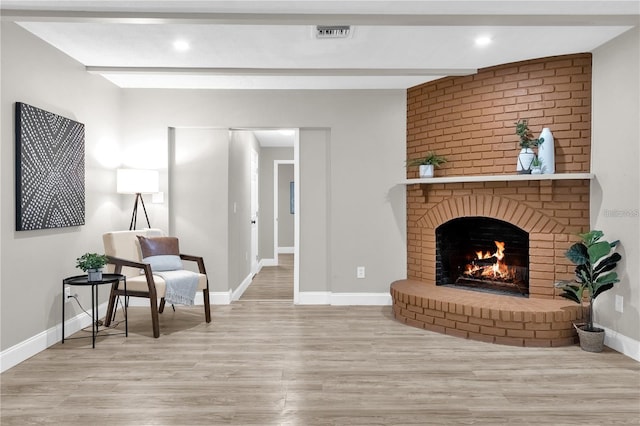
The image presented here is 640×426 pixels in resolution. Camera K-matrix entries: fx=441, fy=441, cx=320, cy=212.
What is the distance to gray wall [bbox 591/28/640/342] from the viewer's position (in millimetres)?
3207

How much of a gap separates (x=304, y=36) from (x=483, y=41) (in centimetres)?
139

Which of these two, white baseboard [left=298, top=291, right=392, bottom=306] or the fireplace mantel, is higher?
the fireplace mantel

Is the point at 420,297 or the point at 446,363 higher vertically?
the point at 420,297

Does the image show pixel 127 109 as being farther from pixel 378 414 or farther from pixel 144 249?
pixel 378 414

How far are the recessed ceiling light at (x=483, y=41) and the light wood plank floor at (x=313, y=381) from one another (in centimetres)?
237

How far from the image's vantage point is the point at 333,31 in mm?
3230

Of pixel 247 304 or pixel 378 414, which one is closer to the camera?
pixel 378 414

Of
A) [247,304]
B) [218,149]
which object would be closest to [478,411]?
[247,304]

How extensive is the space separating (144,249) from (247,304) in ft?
4.42

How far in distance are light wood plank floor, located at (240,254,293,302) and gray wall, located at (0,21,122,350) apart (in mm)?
1944

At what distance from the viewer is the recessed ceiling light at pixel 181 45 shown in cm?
344

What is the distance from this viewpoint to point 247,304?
4949 millimetres

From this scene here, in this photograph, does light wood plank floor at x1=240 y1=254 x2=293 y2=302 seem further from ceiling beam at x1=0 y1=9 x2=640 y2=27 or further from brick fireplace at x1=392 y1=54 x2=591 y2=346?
ceiling beam at x1=0 y1=9 x2=640 y2=27

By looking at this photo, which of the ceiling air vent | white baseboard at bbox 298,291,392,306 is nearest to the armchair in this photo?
white baseboard at bbox 298,291,392,306
